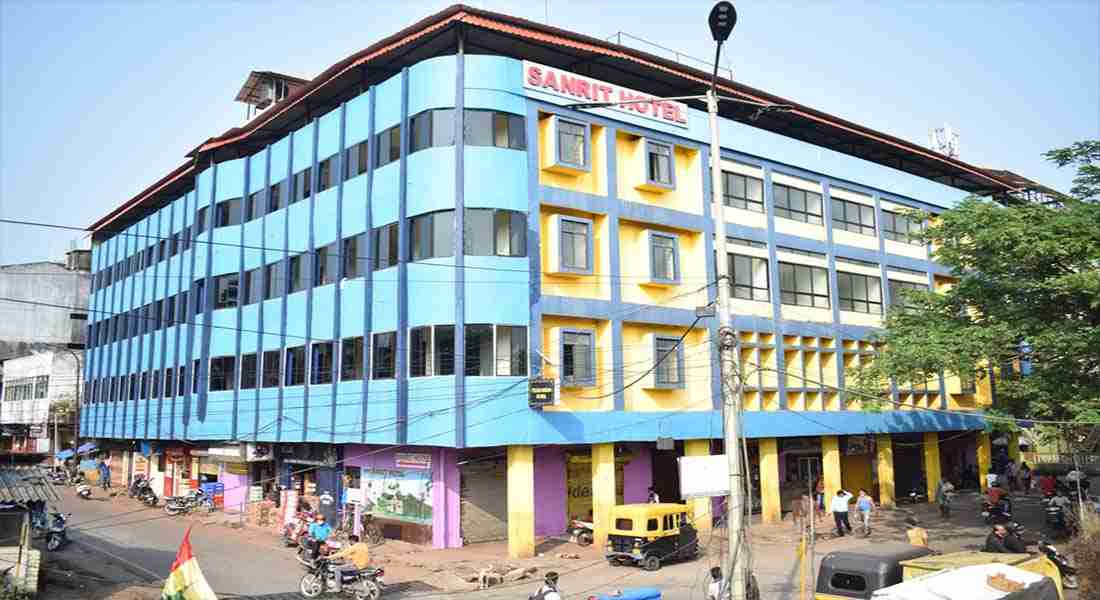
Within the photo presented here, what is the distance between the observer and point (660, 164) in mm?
32906

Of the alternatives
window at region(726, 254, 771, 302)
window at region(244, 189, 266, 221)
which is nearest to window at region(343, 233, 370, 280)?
window at region(244, 189, 266, 221)

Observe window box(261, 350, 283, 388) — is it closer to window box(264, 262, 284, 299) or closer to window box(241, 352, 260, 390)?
window box(241, 352, 260, 390)

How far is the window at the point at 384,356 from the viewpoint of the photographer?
97.4ft

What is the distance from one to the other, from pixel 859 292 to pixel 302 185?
1014 inches

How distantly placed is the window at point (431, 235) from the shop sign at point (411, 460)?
686 cm

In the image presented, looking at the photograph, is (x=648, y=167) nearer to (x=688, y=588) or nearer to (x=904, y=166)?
(x=688, y=588)

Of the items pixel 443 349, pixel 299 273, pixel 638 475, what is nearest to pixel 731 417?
pixel 443 349

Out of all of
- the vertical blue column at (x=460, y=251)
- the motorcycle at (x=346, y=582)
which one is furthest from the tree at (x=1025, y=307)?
the motorcycle at (x=346, y=582)

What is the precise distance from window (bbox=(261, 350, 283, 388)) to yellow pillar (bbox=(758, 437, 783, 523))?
66.7 ft

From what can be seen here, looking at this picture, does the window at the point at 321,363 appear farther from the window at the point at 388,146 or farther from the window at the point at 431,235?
the window at the point at 388,146

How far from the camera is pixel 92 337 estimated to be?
61.0 metres

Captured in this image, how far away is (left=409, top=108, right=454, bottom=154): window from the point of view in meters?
29.2

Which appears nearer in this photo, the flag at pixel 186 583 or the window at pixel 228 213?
the flag at pixel 186 583

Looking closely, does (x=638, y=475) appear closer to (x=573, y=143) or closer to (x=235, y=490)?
(x=573, y=143)
